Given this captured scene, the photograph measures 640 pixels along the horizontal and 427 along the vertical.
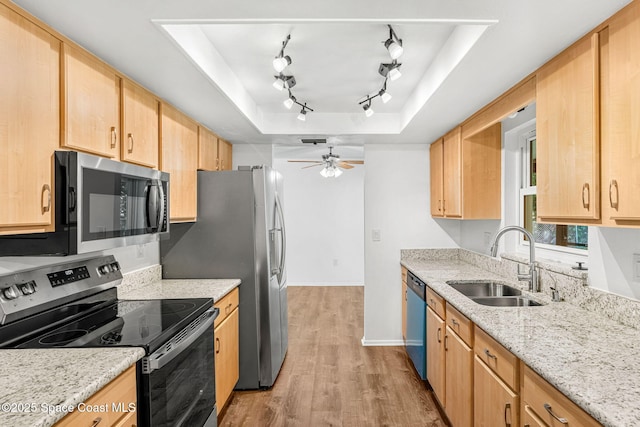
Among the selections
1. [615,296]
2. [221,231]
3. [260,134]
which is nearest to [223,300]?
[221,231]

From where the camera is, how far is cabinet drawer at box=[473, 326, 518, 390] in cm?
151

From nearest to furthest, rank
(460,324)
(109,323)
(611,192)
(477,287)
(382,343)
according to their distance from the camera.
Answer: (611,192) → (109,323) → (460,324) → (477,287) → (382,343)

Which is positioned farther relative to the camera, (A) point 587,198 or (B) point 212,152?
(B) point 212,152

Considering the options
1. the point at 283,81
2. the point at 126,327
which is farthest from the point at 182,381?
the point at 283,81

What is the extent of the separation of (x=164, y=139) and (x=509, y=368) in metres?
2.25

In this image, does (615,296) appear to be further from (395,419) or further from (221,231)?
(221,231)

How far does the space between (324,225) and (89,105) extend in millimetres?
5285

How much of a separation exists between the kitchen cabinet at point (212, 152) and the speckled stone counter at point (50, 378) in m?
1.86

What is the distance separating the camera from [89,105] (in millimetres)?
1701

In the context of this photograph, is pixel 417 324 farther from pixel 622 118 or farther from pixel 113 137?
pixel 113 137

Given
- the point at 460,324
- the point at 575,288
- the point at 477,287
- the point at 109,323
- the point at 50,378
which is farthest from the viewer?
the point at 477,287

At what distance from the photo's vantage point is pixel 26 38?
1368 millimetres

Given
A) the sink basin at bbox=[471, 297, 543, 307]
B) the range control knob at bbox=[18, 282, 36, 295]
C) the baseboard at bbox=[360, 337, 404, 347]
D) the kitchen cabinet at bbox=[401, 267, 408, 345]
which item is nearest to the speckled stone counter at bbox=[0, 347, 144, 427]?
the range control knob at bbox=[18, 282, 36, 295]

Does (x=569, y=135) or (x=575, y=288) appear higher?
(x=569, y=135)
